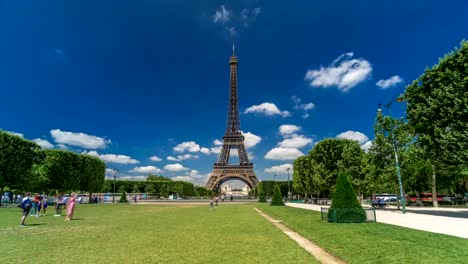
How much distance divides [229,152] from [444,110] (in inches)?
3212

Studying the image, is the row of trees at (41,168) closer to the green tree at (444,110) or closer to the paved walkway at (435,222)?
the paved walkway at (435,222)

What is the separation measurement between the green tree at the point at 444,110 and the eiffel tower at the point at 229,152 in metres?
72.6

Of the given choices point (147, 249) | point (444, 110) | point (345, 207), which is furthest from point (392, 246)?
point (444, 110)

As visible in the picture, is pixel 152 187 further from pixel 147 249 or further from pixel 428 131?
pixel 147 249

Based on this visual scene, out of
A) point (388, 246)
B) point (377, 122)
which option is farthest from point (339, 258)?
point (377, 122)

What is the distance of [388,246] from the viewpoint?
10.3 meters

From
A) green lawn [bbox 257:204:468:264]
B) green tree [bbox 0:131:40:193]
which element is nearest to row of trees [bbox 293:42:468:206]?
green lawn [bbox 257:204:468:264]

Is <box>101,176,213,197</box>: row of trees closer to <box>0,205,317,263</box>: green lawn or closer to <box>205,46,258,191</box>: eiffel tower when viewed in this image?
<box>205,46,258,191</box>: eiffel tower

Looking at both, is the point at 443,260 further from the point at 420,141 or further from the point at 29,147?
the point at 29,147

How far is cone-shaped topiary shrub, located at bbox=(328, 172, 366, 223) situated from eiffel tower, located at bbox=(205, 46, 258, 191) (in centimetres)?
7636

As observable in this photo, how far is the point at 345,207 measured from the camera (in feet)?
60.8

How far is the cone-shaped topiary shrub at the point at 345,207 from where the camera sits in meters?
18.3

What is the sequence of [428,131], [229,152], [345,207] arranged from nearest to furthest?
[345,207], [428,131], [229,152]

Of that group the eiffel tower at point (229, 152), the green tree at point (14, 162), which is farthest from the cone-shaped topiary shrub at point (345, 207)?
the eiffel tower at point (229, 152)
